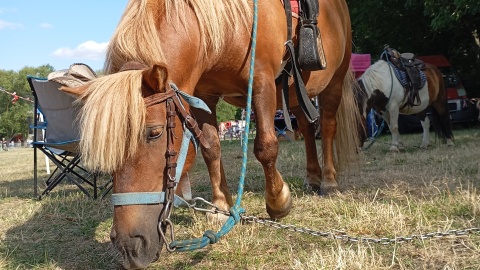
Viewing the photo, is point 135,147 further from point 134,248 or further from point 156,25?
point 156,25

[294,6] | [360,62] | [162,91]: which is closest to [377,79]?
[360,62]

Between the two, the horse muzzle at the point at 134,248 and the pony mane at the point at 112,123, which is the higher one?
the pony mane at the point at 112,123

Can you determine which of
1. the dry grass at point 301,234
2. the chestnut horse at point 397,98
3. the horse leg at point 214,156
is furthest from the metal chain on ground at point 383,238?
the chestnut horse at point 397,98

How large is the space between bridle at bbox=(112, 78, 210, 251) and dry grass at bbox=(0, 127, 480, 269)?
0.54 m

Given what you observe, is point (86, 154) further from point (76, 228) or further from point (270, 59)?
point (76, 228)

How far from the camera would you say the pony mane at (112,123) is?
1.77 meters

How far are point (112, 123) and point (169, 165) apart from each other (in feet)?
1.06

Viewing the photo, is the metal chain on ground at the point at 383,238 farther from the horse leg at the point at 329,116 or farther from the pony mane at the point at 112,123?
the horse leg at the point at 329,116

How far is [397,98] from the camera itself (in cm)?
907

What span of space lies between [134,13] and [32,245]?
185 cm

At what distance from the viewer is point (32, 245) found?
308cm

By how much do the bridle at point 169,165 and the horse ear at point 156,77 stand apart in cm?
4

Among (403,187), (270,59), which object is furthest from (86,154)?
(403,187)

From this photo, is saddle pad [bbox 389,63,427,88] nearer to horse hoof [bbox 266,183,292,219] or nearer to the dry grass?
the dry grass
